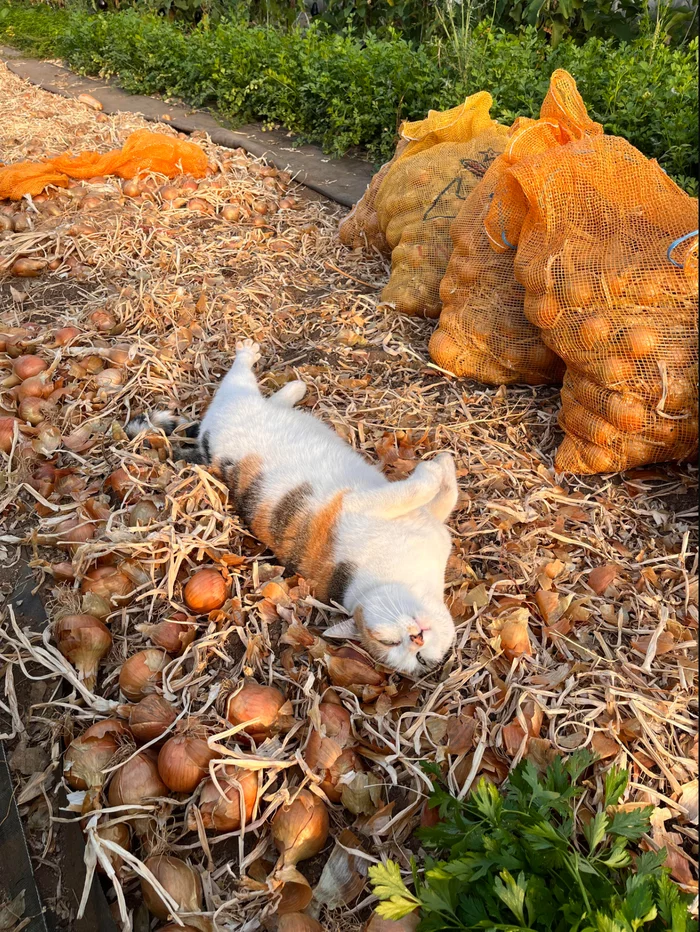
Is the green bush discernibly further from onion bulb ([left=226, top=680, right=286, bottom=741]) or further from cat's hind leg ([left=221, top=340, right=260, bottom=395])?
onion bulb ([left=226, top=680, right=286, bottom=741])

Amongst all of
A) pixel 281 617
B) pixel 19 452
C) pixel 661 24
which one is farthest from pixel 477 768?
pixel 661 24

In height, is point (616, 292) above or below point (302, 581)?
above

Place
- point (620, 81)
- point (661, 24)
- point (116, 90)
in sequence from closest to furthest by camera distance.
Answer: point (620, 81)
point (661, 24)
point (116, 90)

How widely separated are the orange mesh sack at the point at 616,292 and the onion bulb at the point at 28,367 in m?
2.29

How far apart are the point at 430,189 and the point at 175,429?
6.11 ft

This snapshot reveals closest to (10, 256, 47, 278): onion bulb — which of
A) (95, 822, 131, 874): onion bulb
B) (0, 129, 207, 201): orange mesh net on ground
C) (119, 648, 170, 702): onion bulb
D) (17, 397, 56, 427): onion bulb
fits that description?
(0, 129, 207, 201): orange mesh net on ground

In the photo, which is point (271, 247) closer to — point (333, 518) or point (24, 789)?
point (333, 518)

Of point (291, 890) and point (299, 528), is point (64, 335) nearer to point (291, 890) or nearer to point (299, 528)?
point (299, 528)

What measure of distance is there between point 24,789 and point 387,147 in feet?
15.5

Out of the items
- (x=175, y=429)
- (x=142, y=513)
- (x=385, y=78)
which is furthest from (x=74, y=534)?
(x=385, y=78)

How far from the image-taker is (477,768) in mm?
1575

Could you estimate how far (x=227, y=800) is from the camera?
5.12ft

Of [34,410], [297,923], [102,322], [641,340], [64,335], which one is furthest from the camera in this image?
[102,322]

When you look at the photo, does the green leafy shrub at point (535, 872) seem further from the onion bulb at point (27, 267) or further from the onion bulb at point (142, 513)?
the onion bulb at point (27, 267)
